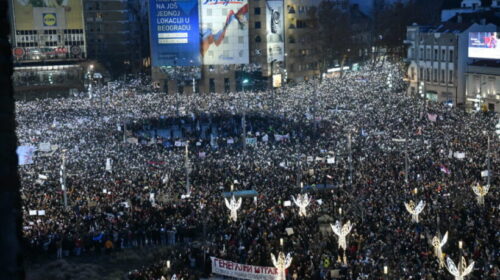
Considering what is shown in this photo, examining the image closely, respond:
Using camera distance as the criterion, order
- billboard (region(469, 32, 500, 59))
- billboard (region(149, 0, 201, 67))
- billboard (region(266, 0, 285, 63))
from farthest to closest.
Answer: billboard (region(266, 0, 285, 63)) < billboard (region(149, 0, 201, 67)) < billboard (region(469, 32, 500, 59))

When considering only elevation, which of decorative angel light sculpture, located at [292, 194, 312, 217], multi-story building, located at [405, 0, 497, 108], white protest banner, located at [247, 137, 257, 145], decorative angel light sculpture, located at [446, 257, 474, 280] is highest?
multi-story building, located at [405, 0, 497, 108]

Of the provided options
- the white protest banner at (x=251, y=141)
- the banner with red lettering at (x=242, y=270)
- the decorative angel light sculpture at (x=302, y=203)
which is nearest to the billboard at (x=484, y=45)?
the white protest banner at (x=251, y=141)

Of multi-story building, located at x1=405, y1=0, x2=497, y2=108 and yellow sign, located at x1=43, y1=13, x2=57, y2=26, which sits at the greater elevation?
yellow sign, located at x1=43, y1=13, x2=57, y2=26

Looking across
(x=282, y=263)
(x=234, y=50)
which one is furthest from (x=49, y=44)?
(x=282, y=263)

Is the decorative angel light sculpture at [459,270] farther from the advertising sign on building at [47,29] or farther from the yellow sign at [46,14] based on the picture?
the yellow sign at [46,14]

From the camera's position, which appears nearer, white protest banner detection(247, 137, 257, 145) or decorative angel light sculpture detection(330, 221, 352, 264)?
decorative angel light sculpture detection(330, 221, 352, 264)

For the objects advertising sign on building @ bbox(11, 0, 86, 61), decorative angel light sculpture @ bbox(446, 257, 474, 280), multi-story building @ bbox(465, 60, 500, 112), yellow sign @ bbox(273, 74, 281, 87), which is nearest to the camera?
decorative angel light sculpture @ bbox(446, 257, 474, 280)

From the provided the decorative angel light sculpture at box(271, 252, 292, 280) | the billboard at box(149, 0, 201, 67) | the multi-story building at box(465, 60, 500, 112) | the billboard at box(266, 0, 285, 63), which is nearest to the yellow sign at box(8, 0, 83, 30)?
the billboard at box(149, 0, 201, 67)

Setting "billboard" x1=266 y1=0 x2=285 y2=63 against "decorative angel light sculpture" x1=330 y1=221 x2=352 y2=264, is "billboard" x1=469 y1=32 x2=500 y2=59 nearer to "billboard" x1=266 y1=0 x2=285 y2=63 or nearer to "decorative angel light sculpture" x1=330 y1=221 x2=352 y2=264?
"billboard" x1=266 y1=0 x2=285 y2=63
